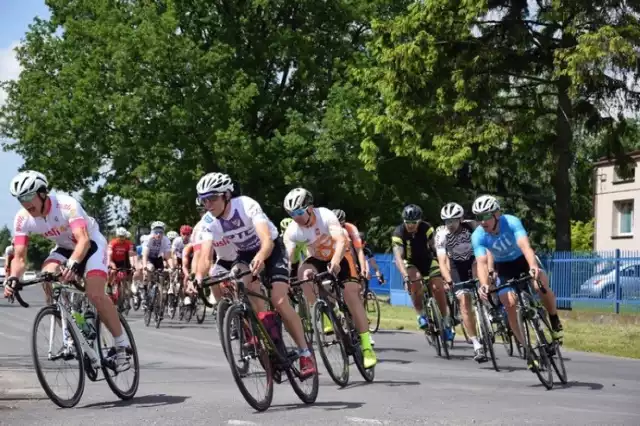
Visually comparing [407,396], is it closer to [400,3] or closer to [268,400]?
[268,400]

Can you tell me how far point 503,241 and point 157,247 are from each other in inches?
533

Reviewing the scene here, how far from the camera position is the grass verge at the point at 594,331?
19.7m

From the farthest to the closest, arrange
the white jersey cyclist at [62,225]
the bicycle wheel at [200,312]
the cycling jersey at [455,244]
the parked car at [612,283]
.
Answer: the parked car at [612,283]
the bicycle wheel at [200,312]
the cycling jersey at [455,244]
the white jersey cyclist at [62,225]

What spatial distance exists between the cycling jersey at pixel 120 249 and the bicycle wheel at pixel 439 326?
957 centimetres

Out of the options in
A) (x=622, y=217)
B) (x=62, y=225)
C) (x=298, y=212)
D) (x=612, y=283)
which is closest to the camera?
(x=62, y=225)

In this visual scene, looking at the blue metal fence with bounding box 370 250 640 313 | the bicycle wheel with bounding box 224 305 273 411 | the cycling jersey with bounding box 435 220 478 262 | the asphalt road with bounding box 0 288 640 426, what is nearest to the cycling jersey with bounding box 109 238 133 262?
the asphalt road with bounding box 0 288 640 426

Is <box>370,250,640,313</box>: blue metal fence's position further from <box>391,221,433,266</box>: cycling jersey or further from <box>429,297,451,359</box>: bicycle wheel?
<box>391,221,433,266</box>: cycling jersey

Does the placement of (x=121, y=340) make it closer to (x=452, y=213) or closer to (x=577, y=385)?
(x=577, y=385)

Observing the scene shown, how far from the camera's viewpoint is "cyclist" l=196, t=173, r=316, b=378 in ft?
33.0

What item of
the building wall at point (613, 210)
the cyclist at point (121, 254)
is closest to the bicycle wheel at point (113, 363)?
the cyclist at point (121, 254)

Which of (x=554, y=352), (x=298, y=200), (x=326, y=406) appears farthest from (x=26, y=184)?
(x=554, y=352)

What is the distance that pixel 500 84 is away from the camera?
3325 cm

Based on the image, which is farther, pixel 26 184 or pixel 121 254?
pixel 121 254

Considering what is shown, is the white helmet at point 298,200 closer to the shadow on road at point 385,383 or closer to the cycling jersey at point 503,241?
the shadow on road at point 385,383
